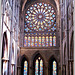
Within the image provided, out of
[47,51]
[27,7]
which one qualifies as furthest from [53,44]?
[27,7]

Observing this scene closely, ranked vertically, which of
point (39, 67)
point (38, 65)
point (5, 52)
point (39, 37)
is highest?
point (39, 37)

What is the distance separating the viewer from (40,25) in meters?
33.1

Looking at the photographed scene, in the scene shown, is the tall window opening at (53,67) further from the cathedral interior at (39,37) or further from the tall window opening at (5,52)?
the tall window opening at (5,52)

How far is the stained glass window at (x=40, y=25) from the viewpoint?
106 feet

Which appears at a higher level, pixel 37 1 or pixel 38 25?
pixel 37 1

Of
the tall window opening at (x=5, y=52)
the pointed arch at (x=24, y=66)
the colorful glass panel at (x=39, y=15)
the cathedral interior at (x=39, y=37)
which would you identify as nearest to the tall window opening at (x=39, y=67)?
the cathedral interior at (x=39, y=37)

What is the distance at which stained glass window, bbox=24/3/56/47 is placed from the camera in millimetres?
32188

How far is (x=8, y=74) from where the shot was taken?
22.1 meters

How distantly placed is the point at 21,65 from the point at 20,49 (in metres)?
2.35

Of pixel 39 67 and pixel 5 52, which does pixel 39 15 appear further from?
pixel 5 52

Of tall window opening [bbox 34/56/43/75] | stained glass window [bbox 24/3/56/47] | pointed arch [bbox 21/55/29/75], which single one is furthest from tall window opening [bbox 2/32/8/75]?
tall window opening [bbox 34/56/43/75]

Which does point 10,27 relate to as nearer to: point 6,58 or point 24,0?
→ point 6,58

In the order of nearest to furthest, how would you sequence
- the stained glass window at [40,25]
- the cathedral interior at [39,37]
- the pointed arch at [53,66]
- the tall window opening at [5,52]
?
the tall window opening at [5,52], the cathedral interior at [39,37], the pointed arch at [53,66], the stained glass window at [40,25]

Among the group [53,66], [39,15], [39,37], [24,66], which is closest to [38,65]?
[24,66]
